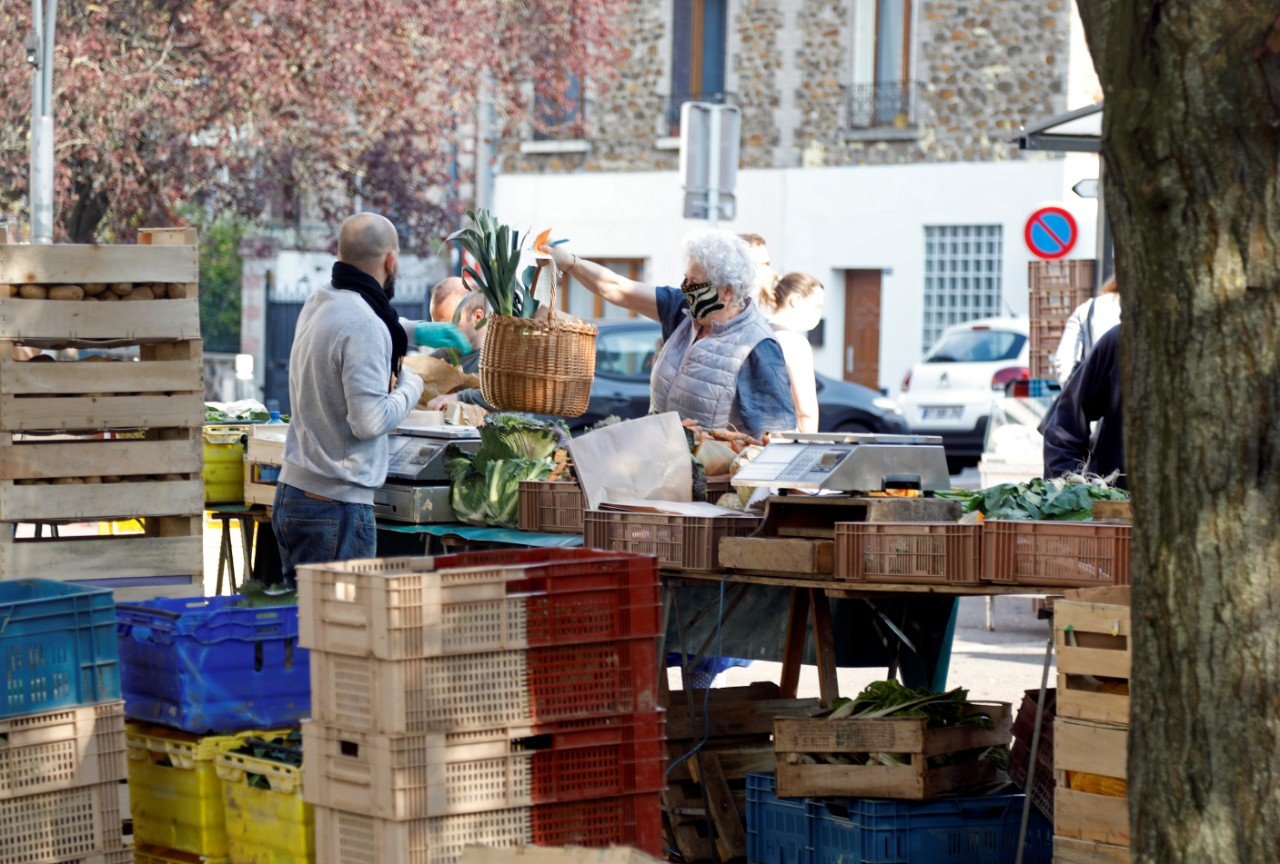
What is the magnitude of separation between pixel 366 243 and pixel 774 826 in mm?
2231

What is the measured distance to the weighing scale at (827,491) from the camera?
18.4 ft

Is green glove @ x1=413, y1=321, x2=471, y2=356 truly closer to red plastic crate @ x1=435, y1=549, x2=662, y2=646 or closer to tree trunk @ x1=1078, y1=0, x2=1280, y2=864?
red plastic crate @ x1=435, y1=549, x2=662, y2=646

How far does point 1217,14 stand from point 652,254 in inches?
959

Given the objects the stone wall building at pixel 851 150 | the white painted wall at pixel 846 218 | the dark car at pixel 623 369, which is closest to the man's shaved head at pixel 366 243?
the dark car at pixel 623 369

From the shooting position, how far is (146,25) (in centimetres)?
1850

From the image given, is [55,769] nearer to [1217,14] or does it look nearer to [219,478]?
[1217,14]

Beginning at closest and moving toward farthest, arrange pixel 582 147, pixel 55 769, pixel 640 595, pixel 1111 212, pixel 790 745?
pixel 1111 212, pixel 640 595, pixel 55 769, pixel 790 745, pixel 582 147

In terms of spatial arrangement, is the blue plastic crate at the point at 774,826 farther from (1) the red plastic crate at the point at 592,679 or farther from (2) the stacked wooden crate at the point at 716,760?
(1) the red plastic crate at the point at 592,679

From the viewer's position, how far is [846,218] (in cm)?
2588

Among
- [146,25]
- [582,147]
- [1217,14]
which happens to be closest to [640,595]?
[1217,14]

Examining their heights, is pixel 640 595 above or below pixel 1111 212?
below

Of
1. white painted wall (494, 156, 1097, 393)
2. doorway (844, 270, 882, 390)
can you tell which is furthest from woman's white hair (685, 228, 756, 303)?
doorway (844, 270, 882, 390)

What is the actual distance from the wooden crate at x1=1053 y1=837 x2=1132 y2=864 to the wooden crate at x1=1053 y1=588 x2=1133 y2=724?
317 mm

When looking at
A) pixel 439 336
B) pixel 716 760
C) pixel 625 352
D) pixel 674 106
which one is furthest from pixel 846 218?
pixel 716 760
